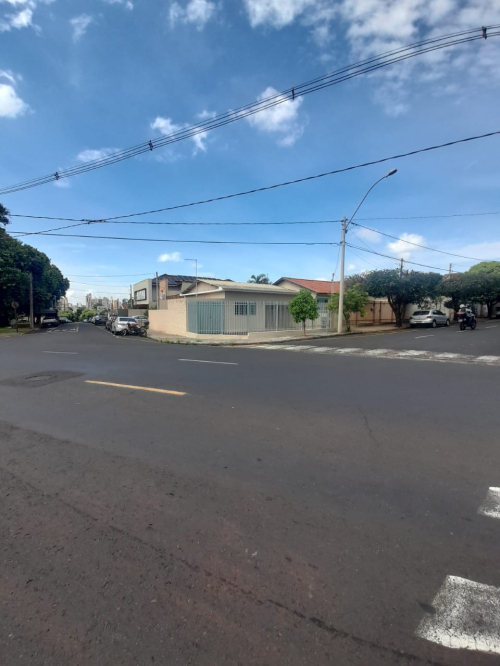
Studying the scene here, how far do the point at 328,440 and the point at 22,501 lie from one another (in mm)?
3264

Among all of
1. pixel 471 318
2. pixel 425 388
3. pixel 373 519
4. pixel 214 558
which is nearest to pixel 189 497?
pixel 214 558

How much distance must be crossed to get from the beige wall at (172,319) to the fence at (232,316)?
1.30 m

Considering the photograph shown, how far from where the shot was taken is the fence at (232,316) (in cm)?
2147

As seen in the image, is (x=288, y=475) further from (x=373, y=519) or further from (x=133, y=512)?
(x=133, y=512)

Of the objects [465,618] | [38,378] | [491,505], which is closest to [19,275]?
[38,378]

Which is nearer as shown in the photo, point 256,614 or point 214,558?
point 256,614

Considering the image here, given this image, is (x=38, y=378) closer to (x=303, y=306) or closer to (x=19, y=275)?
(x=303, y=306)

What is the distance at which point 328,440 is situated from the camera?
4.46 meters

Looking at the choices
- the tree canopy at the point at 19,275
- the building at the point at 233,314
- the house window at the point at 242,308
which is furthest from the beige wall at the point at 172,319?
the tree canopy at the point at 19,275

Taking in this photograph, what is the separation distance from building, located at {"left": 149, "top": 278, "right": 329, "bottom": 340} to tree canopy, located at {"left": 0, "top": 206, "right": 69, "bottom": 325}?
62.4 ft

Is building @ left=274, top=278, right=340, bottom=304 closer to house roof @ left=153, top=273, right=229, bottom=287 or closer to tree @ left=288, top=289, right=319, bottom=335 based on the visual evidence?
tree @ left=288, top=289, right=319, bottom=335

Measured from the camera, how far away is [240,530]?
8.93 feet

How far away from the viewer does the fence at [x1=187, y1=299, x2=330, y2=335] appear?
21469 mm

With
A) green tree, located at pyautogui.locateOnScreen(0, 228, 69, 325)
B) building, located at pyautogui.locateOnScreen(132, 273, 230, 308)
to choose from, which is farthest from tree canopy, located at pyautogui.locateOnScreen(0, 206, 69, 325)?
building, located at pyautogui.locateOnScreen(132, 273, 230, 308)
